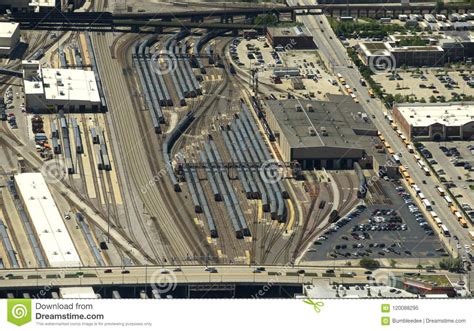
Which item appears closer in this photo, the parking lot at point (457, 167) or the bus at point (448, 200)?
the bus at point (448, 200)

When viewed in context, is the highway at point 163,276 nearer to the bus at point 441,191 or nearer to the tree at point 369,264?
the tree at point 369,264

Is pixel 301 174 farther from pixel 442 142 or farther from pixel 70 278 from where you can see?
pixel 70 278

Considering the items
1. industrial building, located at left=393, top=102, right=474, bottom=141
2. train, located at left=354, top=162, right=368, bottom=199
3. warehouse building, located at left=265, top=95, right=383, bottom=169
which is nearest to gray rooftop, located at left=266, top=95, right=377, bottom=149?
warehouse building, located at left=265, top=95, right=383, bottom=169

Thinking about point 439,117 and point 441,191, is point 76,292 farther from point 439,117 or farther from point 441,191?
point 439,117

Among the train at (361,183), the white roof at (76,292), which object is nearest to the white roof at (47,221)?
the white roof at (76,292)
